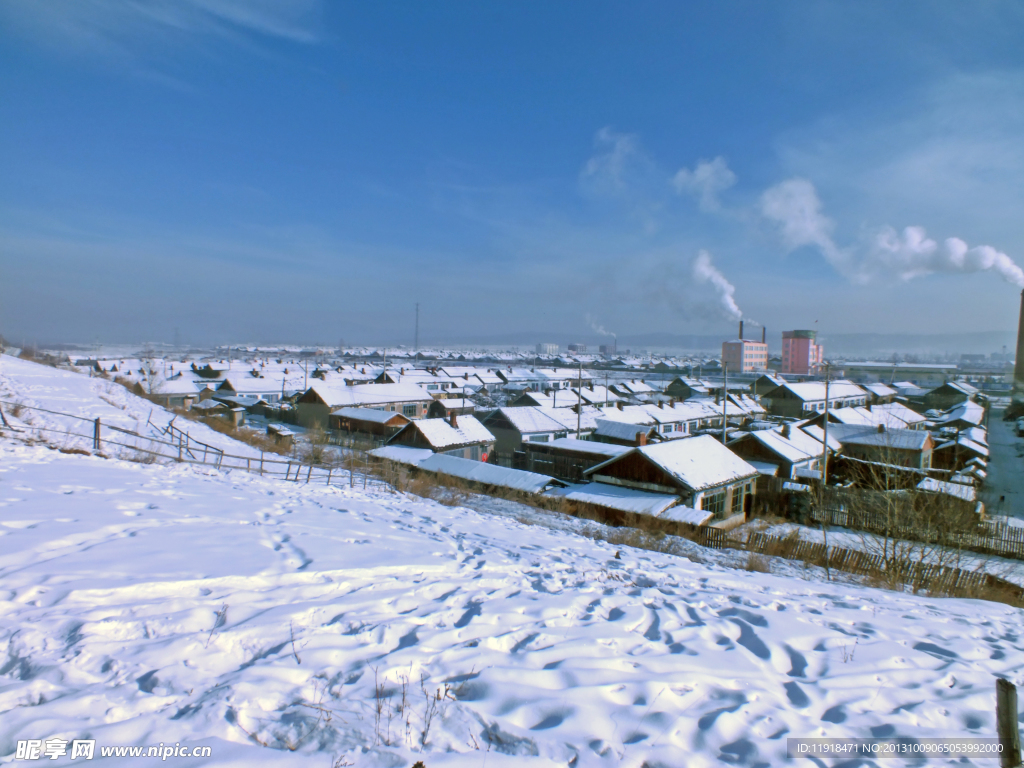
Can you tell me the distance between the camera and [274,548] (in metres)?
6.64

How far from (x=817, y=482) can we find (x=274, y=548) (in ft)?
82.0

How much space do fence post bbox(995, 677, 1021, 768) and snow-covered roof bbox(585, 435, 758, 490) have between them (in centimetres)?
1625

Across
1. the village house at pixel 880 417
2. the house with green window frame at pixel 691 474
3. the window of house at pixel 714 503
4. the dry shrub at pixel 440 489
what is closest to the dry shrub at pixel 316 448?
the dry shrub at pixel 440 489

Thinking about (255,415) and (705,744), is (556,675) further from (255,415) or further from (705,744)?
(255,415)

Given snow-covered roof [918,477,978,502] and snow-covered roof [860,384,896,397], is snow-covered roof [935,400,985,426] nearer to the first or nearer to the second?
snow-covered roof [860,384,896,397]

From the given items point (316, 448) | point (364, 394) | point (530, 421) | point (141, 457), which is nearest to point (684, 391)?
point (530, 421)

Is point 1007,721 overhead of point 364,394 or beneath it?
beneath

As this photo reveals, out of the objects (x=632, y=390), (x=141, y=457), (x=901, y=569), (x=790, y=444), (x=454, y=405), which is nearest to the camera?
(x=901, y=569)

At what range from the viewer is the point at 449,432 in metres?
28.6

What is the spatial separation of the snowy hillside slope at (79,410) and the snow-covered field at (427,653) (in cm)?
1113

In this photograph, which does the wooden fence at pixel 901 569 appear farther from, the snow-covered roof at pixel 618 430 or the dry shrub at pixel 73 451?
the dry shrub at pixel 73 451

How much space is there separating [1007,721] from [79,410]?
2709 cm

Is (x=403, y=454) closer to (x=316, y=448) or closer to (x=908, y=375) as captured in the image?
(x=316, y=448)

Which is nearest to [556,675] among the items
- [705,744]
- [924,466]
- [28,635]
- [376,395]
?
[705,744]
